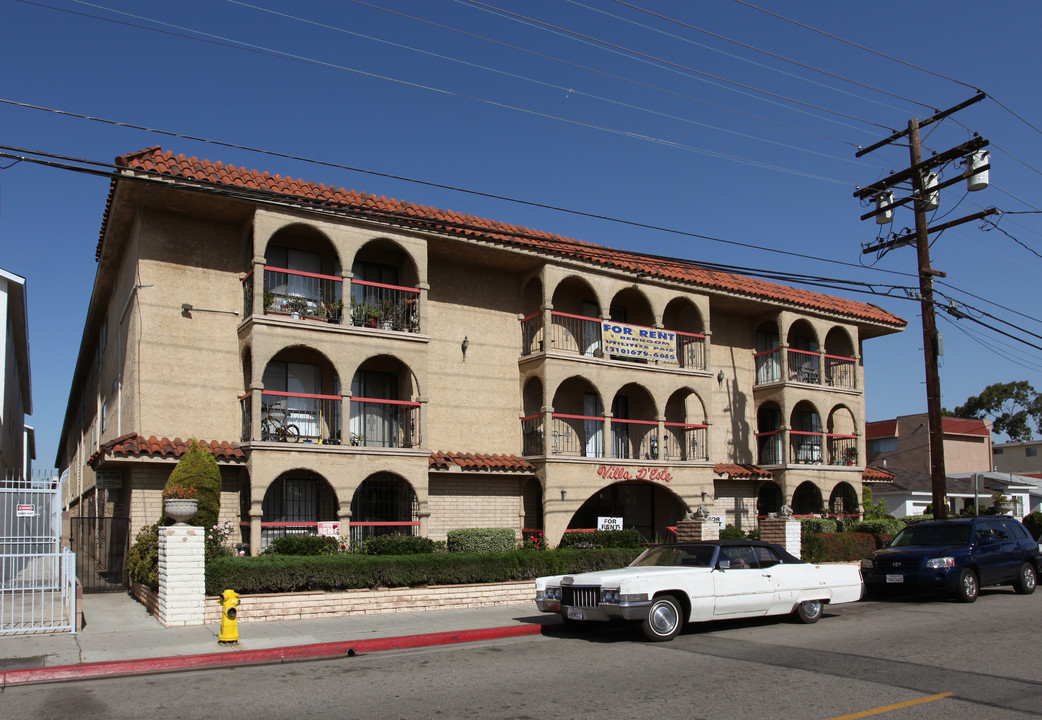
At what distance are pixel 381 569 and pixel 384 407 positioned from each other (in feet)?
18.2

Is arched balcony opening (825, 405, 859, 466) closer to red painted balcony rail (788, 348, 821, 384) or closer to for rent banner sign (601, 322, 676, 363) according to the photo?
red painted balcony rail (788, 348, 821, 384)

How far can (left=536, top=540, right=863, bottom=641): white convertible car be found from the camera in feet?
38.9

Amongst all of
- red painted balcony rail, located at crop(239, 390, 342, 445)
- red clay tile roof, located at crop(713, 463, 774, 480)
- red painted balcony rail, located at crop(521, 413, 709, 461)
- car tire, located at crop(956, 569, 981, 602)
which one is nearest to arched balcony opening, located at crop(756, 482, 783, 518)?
red clay tile roof, located at crop(713, 463, 774, 480)

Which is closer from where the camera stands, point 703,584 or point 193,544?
point 703,584

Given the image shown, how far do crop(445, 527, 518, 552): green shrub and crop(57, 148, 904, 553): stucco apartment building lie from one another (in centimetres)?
73

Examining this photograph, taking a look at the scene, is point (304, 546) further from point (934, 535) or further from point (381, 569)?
point (934, 535)

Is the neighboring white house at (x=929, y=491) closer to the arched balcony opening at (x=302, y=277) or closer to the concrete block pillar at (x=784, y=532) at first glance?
the concrete block pillar at (x=784, y=532)

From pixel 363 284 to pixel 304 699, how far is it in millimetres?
12094

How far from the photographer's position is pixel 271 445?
681 inches

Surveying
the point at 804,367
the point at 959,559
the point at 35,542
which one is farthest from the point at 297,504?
the point at 804,367

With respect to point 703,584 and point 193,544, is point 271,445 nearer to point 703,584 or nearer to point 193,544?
point 193,544

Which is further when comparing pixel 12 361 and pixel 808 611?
pixel 12 361

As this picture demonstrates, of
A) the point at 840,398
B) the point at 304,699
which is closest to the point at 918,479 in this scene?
the point at 840,398

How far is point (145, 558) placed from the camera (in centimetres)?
1582
